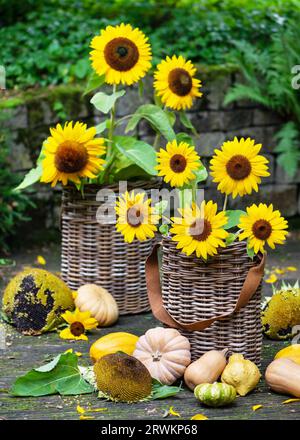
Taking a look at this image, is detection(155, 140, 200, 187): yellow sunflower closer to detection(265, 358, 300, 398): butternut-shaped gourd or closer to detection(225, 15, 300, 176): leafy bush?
detection(265, 358, 300, 398): butternut-shaped gourd

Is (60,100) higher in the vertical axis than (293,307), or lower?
higher

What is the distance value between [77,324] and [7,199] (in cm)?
204

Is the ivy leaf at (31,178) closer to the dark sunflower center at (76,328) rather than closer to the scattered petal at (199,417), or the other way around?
the dark sunflower center at (76,328)

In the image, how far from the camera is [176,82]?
4.27m

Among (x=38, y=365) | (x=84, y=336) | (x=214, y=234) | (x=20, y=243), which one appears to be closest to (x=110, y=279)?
→ (x=84, y=336)

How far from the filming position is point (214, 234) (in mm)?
3404

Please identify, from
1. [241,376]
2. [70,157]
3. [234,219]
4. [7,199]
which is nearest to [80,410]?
[241,376]

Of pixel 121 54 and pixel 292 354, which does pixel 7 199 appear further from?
pixel 292 354

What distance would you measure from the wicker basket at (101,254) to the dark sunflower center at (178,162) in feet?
3.00

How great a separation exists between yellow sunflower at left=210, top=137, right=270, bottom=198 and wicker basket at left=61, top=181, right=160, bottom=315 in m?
1.05

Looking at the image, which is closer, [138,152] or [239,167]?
[239,167]

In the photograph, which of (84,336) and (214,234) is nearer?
(214,234)

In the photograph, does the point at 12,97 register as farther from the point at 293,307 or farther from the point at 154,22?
the point at 293,307

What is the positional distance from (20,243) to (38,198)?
1.14ft
